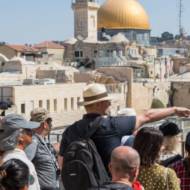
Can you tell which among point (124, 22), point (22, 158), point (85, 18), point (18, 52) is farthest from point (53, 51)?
point (22, 158)

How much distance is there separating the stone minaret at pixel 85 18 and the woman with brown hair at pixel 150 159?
5237 centimetres

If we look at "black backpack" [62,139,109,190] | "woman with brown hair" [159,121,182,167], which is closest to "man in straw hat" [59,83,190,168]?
"black backpack" [62,139,109,190]

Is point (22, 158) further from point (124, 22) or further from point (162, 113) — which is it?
point (124, 22)

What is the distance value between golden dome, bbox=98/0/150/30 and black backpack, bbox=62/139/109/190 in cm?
5613

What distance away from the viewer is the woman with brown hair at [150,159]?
3785mm

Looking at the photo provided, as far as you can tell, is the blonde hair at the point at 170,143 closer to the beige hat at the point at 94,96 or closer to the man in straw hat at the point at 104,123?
the man in straw hat at the point at 104,123

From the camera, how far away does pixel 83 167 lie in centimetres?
378

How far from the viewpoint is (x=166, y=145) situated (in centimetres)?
434

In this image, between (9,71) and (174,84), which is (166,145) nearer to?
(9,71)

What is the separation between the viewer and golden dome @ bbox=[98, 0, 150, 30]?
59719 millimetres

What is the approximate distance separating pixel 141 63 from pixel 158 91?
4.36 meters

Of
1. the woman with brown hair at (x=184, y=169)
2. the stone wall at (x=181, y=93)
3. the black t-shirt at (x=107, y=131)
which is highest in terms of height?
the black t-shirt at (x=107, y=131)

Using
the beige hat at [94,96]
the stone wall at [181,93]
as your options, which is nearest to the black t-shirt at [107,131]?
the beige hat at [94,96]

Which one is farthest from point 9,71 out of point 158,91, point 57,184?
point 57,184
